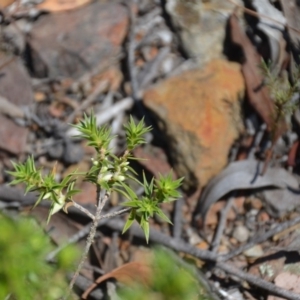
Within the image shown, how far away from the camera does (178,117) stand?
10.3 ft

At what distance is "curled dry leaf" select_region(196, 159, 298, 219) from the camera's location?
10.1 ft

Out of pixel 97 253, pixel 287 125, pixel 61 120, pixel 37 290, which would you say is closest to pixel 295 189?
pixel 287 125

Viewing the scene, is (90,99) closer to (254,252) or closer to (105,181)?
(254,252)

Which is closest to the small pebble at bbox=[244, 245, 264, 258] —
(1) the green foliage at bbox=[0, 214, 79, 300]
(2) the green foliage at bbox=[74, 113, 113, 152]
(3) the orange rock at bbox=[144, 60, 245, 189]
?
(3) the orange rock at bbox=[144, 60, 245, 189]

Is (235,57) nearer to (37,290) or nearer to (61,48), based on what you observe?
(61,48)

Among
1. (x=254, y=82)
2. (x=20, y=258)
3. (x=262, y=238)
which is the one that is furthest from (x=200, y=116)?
(x=20, y=258)

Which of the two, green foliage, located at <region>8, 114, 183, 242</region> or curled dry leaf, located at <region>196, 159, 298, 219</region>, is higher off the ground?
green foliage, located at <region>8, 114, 183, 242</region>

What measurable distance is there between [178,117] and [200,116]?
0.39ft

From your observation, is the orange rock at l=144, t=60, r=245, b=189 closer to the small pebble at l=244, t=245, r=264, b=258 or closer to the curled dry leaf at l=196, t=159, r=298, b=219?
the curled dry leaf at l=196, t=159, r=298, b=219

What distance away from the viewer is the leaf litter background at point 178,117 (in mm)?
2969

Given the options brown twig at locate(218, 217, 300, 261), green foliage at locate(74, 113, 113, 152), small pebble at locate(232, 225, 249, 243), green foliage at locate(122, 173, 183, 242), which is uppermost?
green foliage at locate(74, 113, 113, 152)

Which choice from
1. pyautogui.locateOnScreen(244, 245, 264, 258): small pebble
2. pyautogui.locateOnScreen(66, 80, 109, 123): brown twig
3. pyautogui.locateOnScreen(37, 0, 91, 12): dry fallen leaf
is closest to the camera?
pyautogui.locateOnScreen(244, 245, 264, 258): small pebble

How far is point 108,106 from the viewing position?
3398 mm

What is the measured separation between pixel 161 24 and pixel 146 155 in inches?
32.5
